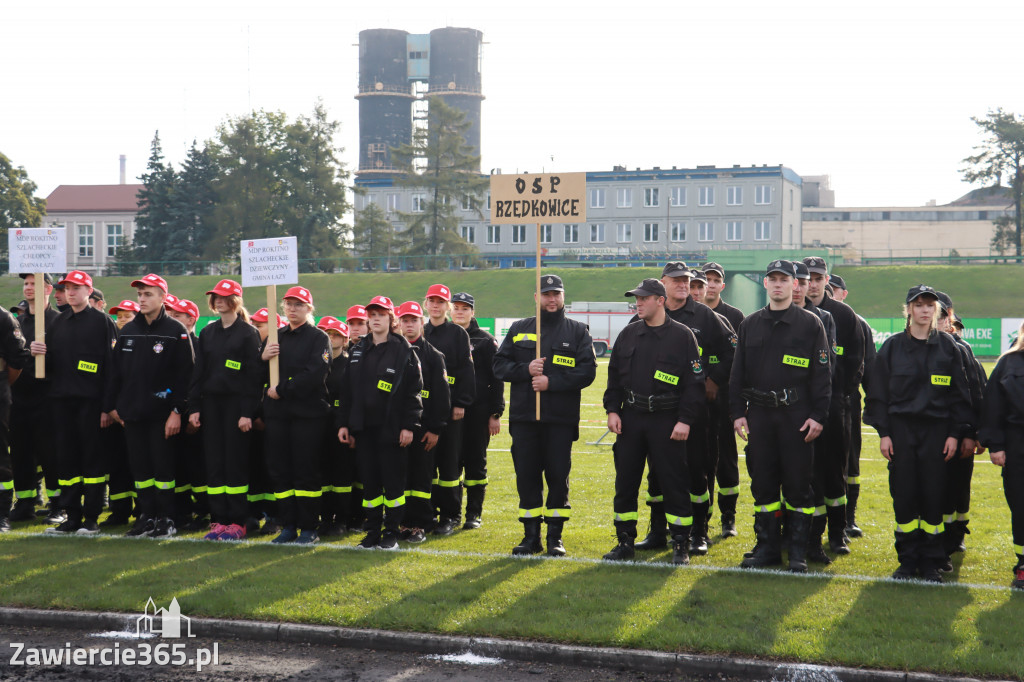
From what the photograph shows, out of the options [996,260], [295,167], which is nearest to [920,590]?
[996,260]

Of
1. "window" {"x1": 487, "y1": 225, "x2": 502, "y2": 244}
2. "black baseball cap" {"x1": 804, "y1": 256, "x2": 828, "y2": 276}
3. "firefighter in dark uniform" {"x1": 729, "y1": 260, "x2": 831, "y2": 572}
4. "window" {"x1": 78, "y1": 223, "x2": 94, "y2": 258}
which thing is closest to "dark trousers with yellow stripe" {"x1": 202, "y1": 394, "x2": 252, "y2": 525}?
"firefighter in dark uniform" {"x1": 729, "y1": 260, "x2": 831, "y2": 572}

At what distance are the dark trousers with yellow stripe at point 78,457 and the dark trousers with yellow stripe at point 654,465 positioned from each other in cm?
490

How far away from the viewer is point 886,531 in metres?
9.07

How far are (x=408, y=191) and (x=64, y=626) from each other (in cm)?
9207

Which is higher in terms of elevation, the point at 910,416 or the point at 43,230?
the point at 43,230

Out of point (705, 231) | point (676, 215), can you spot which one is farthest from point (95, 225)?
point (705, 231)

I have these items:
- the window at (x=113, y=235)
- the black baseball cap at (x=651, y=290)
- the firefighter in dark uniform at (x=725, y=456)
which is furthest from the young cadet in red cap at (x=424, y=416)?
the window at (x=113, y=235)

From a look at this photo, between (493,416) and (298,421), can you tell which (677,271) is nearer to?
(493,416)

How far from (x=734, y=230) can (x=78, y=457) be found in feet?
273

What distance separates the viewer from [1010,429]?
708 centimetres

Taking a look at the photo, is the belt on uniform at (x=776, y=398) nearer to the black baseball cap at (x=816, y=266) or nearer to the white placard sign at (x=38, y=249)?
the black baseball cap at (x=816, y=266)

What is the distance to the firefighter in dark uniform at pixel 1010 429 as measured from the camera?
7012 mm

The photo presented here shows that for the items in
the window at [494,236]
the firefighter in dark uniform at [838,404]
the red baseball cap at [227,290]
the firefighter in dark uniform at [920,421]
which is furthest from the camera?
the window at [494,236]

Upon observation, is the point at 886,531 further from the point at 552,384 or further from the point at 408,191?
the point at 408,191
